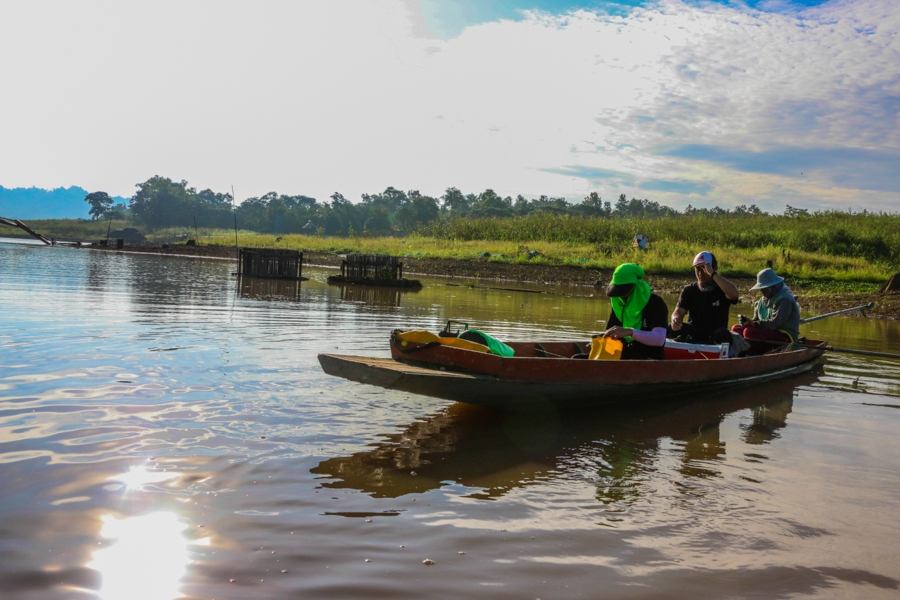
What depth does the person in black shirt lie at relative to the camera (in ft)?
33.4

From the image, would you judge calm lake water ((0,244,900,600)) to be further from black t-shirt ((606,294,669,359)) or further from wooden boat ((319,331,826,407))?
black t-shirt ((606,294,669,359))

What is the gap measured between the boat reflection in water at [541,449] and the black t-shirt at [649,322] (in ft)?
2.09

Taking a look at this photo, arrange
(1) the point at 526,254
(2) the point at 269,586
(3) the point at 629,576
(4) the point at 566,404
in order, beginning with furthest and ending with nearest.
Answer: (1) the point at 526,254
(4) the point at 566,404
(3) the point at 629,576
(2) the point at 269,586

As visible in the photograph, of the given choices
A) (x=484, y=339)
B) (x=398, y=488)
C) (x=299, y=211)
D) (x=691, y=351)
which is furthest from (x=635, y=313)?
(x=299, y=211)

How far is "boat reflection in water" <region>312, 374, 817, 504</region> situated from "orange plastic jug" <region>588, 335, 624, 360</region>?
639 mm

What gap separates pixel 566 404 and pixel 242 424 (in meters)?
3.35

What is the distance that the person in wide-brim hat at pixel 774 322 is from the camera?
1222 centimetres

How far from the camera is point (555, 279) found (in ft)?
115

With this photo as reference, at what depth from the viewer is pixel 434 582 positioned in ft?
13.0

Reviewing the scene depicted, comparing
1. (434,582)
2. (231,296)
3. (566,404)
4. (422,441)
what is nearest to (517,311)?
(231,296)

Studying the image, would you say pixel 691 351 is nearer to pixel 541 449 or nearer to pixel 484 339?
pixel 484 339

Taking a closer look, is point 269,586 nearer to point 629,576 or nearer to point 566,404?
point 629,576

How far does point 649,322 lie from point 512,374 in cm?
257

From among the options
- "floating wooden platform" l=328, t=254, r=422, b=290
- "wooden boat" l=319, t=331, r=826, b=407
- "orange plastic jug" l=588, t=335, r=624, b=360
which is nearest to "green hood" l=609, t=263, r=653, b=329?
"orange plastic jug" l=588, t=335, r=624, b=360
